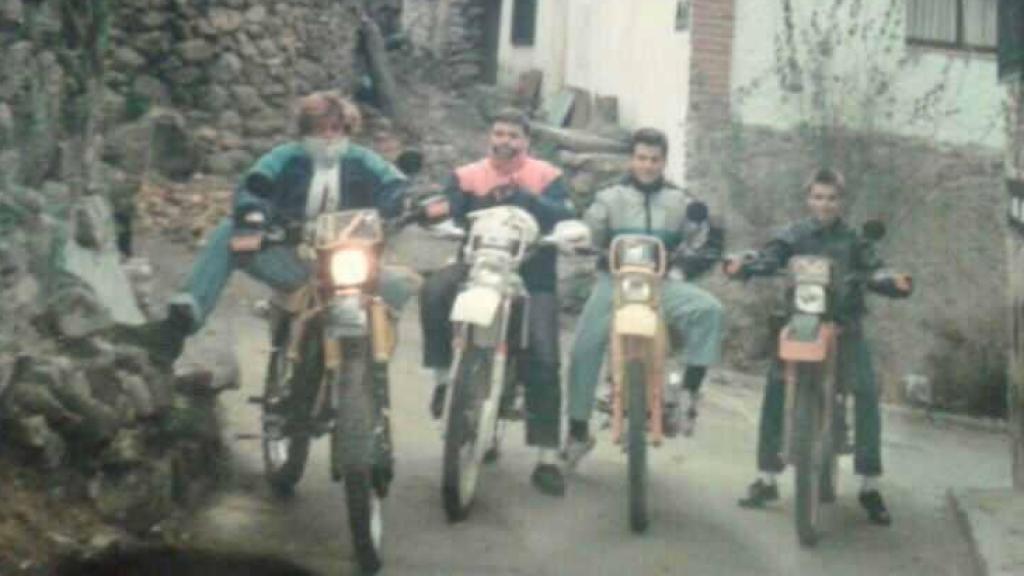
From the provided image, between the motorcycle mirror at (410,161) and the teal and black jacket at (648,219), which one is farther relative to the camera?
the teal and black jacket at (648,219)

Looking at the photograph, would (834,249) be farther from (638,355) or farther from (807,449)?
(638,355)

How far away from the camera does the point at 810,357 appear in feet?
28.1

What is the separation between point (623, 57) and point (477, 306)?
13796mm

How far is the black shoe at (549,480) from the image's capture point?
9.13 meters

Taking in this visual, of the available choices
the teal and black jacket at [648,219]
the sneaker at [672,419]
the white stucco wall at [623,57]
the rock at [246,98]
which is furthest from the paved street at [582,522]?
the rock at [246,98]

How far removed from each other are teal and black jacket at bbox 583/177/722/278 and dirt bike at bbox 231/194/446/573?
1.27 metres

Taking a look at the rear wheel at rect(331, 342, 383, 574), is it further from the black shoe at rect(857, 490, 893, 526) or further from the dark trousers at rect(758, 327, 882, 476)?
the black shoe at rect(857, 490, 893, 526)

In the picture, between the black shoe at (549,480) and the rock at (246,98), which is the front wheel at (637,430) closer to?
the black shoe at (549,480)

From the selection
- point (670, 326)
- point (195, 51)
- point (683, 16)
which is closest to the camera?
point (670, 326)

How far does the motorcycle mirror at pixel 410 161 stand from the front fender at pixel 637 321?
3.48 ft

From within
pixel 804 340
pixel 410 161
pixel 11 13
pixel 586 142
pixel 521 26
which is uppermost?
pixel 521 26

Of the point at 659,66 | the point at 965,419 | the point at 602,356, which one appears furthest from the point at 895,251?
the point at 602,356

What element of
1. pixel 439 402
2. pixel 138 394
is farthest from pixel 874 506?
pixel 138 394

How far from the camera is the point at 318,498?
8.70 meters
